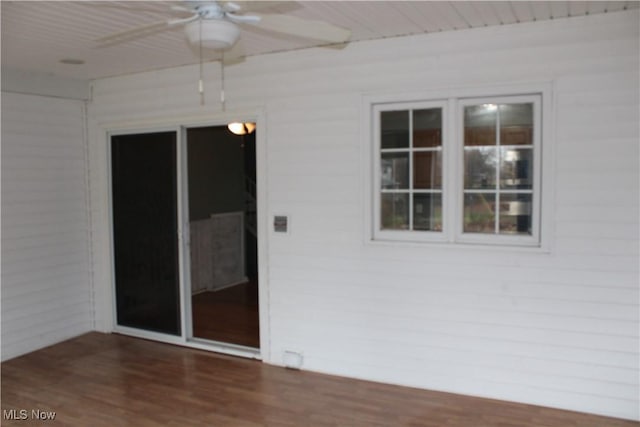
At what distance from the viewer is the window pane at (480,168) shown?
3.66 meters

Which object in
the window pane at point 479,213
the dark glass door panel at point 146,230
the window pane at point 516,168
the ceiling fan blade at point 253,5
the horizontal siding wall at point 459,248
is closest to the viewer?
the ceiling fan blade at point 253,5

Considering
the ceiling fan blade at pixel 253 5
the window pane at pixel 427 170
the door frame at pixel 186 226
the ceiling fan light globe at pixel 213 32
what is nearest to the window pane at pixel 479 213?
the window pane at pixel 427 170

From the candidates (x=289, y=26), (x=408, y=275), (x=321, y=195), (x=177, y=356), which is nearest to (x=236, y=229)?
(x=177, y=356)

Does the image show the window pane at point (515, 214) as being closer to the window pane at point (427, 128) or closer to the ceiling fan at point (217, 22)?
the window pane at point (427, 128)

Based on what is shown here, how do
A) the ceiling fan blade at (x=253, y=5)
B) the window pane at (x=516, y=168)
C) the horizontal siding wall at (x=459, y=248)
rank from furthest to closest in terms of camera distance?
the window pane at (x=516, y=168), the horizontal siding wall at (x=459, y=248), the ceiling fan blade at (x=253, y=5)

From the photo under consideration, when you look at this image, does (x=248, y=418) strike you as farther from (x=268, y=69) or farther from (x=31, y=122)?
(x=31, y=122)

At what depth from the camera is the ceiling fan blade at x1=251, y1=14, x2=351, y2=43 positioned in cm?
271

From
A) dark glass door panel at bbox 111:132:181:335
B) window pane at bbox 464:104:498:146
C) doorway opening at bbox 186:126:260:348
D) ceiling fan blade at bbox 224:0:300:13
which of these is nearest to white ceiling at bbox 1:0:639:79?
ceiling fan blade at bbox 224:0:300:13

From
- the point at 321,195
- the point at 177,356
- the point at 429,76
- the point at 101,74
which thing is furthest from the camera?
the point at 101,74

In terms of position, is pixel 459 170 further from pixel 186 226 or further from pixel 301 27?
pixel 186 226

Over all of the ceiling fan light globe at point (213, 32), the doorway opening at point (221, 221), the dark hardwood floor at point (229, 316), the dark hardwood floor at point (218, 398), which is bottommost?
the dark hardwood floor at point (218, 398)

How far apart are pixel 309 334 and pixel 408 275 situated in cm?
98

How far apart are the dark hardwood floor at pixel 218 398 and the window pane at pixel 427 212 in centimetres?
120

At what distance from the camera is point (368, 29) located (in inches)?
141
